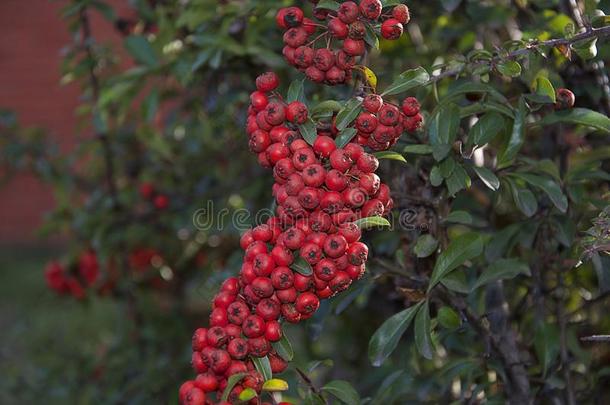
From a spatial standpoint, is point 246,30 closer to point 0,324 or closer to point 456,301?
point 456,301

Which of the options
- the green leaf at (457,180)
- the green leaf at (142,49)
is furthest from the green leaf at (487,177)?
the green leaf at (142,49)

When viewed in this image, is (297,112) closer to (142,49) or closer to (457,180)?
(457,180)

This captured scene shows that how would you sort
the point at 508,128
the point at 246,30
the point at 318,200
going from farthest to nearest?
the point at 246,30 → the point at 508,128 → the point at 318,200

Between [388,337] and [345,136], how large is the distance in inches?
15.4

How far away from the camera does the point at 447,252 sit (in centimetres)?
133

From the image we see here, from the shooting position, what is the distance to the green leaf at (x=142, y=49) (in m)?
1.99

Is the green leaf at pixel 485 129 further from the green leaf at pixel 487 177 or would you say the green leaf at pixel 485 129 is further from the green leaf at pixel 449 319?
the green leaf at pixel 449 319

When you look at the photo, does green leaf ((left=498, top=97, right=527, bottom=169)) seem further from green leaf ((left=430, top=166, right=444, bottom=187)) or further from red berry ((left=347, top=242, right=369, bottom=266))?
red berry ((left=347, top=242, right=369, bottom=266))

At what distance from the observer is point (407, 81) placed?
4.10 ft

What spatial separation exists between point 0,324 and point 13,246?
106 inches

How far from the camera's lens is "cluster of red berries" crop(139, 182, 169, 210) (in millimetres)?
2543

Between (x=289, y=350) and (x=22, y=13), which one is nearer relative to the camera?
(x=289, y=350)

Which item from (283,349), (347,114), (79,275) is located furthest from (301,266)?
(79,275)

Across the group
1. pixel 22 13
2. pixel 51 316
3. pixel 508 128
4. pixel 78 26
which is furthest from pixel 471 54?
pixel 22 13
